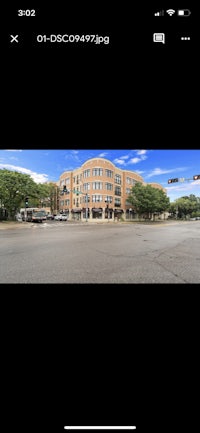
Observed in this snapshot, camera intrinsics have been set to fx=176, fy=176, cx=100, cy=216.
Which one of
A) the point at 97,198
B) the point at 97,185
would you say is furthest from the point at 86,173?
the point at 97,198

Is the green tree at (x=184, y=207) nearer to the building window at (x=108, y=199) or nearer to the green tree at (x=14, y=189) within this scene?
the building window at (x=108, y=199)

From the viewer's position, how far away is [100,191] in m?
28.1

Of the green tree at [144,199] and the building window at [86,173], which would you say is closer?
the building window at [86,173]

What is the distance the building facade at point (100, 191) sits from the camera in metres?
28.0

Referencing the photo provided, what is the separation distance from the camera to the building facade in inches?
1104

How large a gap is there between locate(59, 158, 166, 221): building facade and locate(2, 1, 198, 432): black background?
2400cm

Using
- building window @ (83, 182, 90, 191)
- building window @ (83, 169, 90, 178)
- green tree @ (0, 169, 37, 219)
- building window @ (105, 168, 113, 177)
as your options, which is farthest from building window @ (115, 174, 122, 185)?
green tree @ (0, 169, 37, 219)

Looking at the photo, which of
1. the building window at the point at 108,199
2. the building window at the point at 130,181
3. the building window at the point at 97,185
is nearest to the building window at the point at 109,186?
the building window at the point at 97,185
